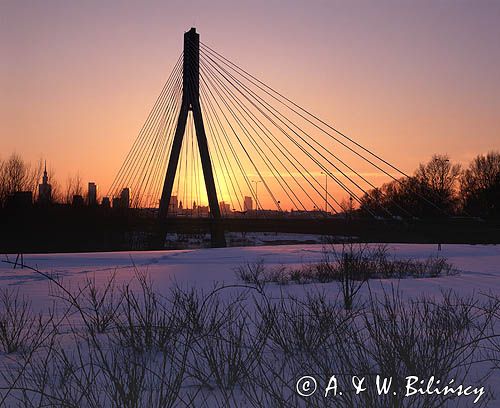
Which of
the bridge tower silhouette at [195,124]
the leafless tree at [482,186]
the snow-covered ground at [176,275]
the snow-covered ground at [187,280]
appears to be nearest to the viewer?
the snow-covered ground at [187,280]

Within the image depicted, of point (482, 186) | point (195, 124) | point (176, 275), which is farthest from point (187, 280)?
point (482, 186)

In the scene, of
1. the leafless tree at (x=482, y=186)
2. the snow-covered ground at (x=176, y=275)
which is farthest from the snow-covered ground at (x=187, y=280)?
the leafless tree at (x=482, y=186)

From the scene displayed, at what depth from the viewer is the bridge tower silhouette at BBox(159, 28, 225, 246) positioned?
880 inches

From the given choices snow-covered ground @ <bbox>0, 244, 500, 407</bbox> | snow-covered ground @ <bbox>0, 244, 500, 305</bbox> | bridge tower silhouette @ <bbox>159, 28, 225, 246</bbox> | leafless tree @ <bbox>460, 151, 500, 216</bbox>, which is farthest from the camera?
leafless tree @ <bbox>460, 151, 500, 216</bbox>

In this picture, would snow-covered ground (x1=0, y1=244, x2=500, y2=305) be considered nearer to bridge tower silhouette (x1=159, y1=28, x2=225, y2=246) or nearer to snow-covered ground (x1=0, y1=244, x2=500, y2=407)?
snow-covered ground (x1=0, y1=244, x2=500, y2=407)

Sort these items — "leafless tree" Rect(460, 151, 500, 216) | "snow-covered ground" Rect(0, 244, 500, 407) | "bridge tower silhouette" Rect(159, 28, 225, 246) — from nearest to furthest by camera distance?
"snow-covered ground" Rect(0, 244, 500, 407), "bridge tower silhouette" Rect(159, 28, 225, 246), "leafless tree" Rect(460, 151, 500, 216)

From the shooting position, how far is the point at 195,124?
22.3 meters

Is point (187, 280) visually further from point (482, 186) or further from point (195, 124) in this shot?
point (482, 186)

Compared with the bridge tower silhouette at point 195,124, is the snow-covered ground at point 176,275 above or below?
below

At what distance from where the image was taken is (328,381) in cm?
353

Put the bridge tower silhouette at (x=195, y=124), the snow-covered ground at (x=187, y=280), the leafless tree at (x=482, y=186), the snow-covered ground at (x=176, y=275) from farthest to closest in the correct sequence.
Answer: the leafless tree at (x=482, y=186)
the bridge tower silhouette at (x=195, y=124)
the snow-covered ground at (x=176, y=275)
the snow-covered ground at (x=187, y=280)

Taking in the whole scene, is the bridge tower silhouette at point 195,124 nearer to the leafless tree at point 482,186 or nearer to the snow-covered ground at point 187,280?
the snow-covered ground at point 187,280

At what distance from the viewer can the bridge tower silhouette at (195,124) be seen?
2234 cm

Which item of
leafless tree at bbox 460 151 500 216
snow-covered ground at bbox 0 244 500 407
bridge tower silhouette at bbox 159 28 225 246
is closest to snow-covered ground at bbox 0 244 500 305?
snow-covered ground at bbox 0 244 500 407
